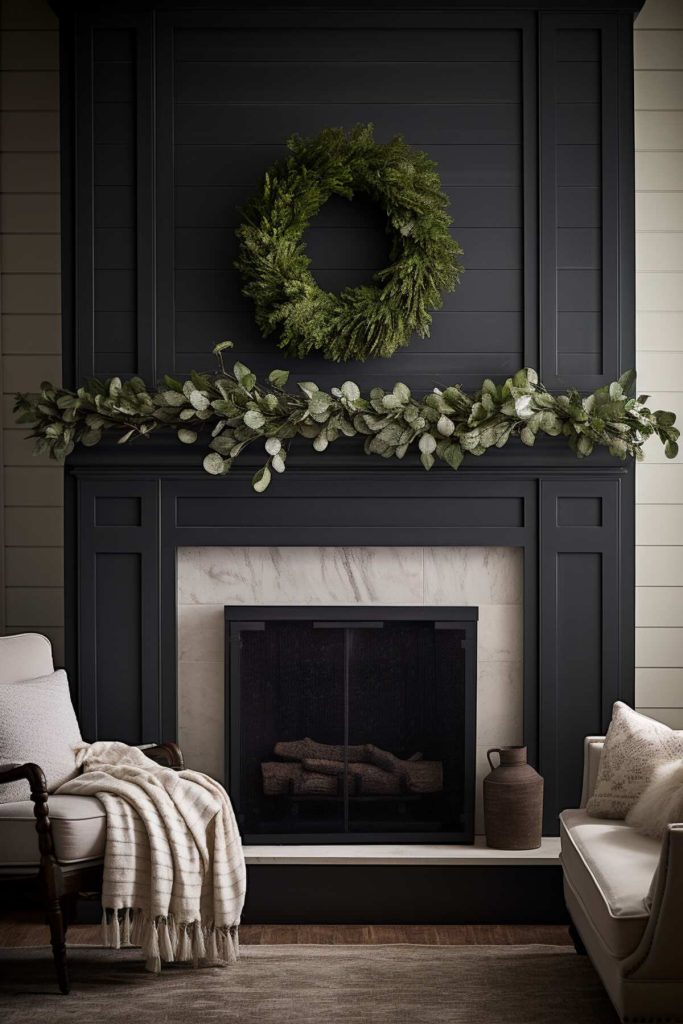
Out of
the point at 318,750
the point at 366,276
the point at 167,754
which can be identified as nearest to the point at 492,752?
the point at 318,750

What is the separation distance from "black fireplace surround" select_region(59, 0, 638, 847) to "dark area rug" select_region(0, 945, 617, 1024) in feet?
2.26

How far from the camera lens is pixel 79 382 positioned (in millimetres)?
3727

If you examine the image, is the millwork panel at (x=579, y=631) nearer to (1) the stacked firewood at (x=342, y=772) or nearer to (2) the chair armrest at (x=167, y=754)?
(1) the stacked firewood at (x=342, y=772)

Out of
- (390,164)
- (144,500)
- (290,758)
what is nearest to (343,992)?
(290,758)

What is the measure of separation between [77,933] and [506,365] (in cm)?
242

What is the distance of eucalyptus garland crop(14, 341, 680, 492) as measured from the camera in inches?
140

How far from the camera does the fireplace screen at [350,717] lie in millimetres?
3779

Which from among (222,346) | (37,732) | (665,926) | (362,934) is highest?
(222,346)

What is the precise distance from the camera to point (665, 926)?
7.79ft

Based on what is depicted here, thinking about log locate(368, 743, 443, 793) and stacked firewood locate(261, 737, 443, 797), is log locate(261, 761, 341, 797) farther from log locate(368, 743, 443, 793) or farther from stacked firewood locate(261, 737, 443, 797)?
log locate(368, 743, 443, 793)

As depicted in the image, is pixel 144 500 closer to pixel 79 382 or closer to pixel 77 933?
pixel 79 382

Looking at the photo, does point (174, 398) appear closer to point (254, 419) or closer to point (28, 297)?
point (254, 419)

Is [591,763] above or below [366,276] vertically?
below

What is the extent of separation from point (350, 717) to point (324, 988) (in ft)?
3.25
